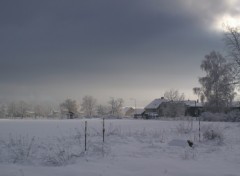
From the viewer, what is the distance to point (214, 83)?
70.4 meters

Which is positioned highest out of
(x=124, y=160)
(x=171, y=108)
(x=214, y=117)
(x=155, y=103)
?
(x=155, y=103)

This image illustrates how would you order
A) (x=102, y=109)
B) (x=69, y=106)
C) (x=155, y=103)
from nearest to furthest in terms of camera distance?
(x=155, y=103) → (x=69, y=106) → (x=102, y=109)

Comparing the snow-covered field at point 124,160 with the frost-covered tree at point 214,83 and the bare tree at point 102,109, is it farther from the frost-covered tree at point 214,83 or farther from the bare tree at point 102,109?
the bare tree at point 102,109

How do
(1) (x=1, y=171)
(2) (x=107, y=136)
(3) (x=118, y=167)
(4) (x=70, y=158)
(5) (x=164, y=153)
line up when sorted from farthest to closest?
(2) (x=107, y=136) < (5) (x=164, y=153) < (4) (x=70, y=158) < (3) (x=118, y=167) < (1) (x=1, y=171)

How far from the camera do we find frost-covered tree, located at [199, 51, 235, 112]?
66500mm

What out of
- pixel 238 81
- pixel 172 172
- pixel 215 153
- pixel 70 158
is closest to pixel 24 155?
pixel 70 158

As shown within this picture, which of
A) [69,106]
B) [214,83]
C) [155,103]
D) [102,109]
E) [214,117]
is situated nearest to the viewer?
[214,117]

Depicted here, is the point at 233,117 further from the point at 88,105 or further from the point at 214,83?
the point at 88,105

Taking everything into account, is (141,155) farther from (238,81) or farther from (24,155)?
(238,81)

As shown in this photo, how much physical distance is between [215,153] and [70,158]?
277 inches

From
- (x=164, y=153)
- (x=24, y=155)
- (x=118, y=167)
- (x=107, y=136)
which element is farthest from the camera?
(x=107, y=136)

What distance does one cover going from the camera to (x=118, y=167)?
37.1ft

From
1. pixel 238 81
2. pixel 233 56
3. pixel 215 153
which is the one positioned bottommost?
pixel 215 153

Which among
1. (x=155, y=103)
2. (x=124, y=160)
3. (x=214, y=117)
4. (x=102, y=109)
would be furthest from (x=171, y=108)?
(x=124, y=160)
